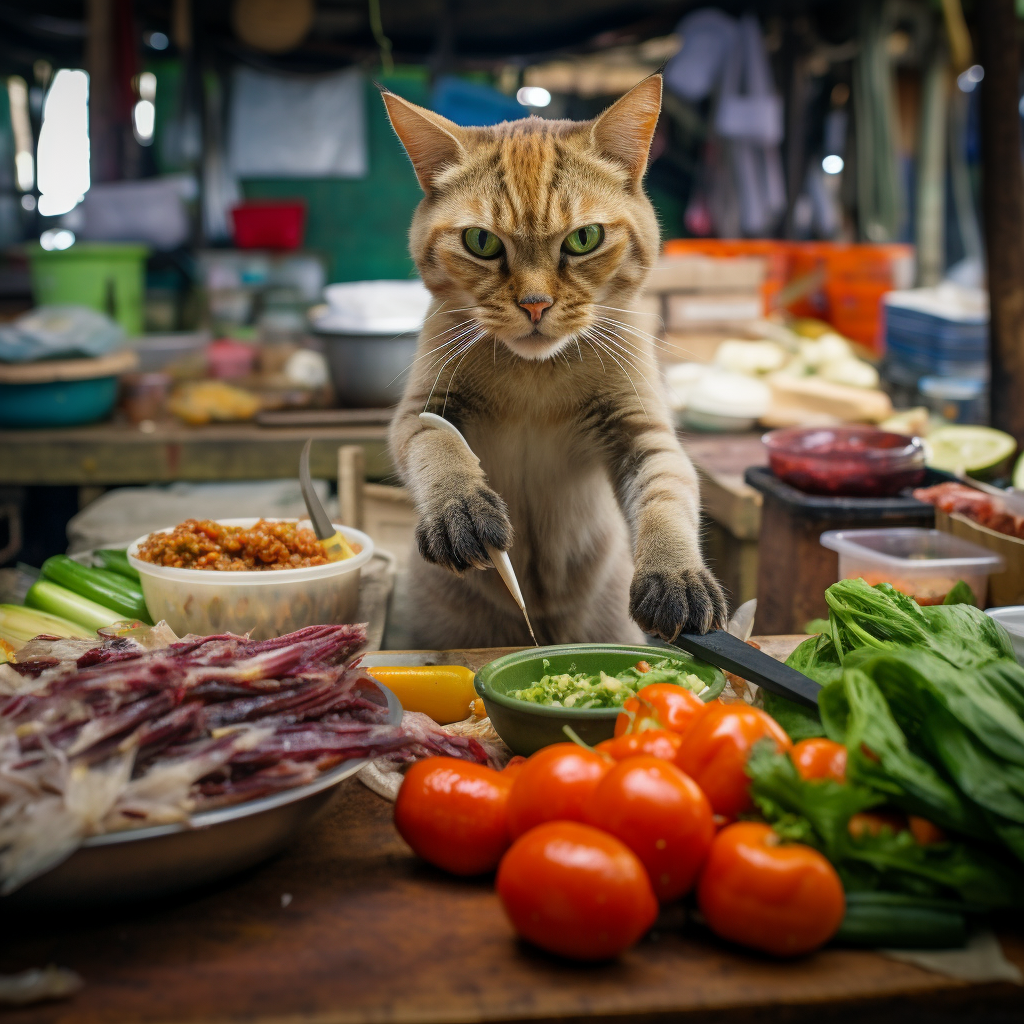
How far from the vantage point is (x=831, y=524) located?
251 centimetres

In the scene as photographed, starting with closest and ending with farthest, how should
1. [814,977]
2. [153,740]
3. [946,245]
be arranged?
[814,977], [153,740], [946,245]

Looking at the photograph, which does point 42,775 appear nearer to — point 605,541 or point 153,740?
point 153,740

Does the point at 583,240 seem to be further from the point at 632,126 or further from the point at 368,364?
the point at 368,364

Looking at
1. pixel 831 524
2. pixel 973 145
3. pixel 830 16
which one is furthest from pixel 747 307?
pixel 973 145

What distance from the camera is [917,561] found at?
1.97m

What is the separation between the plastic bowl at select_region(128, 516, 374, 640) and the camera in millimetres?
1843

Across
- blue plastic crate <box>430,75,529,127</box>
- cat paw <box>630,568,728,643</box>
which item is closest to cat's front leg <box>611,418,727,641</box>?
cat paw <box>630,568,728,643</box>

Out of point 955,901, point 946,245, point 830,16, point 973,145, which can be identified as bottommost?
point 955,901

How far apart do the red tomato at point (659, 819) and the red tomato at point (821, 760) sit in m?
0.15

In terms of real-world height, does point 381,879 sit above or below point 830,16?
below

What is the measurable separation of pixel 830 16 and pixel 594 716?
816cm

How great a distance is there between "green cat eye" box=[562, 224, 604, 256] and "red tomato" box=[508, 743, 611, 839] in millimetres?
1253

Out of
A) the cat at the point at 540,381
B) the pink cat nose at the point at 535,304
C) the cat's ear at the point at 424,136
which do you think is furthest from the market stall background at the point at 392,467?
the cat's ear at the point at 424,136

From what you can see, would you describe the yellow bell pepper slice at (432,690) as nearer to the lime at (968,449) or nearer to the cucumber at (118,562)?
the cucumber at (118,562)
